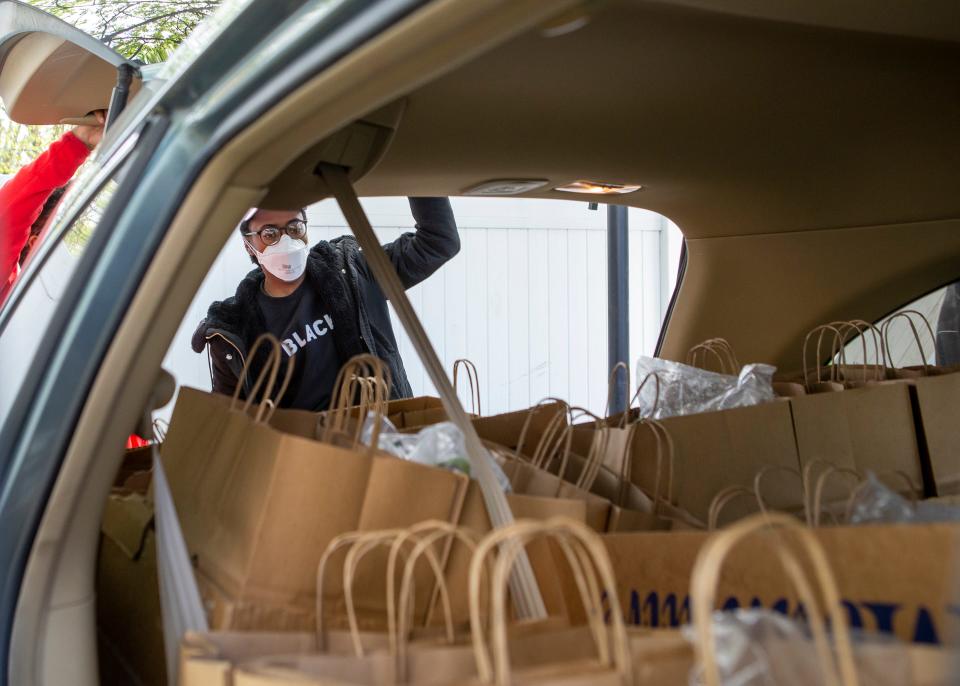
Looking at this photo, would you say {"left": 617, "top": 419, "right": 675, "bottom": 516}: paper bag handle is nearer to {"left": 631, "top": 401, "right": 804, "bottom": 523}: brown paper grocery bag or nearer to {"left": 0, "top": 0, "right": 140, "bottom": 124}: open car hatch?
{"left": 631, "top": 401, "right": 804, "bottom": 523}: brown paper grocery bag

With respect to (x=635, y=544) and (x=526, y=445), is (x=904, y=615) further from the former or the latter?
(x=526, y=445)

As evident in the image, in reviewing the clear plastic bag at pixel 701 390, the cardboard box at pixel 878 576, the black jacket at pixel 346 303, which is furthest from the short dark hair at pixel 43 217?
the cardboard box at pixel 878 576

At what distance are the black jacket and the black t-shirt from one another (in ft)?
0.07

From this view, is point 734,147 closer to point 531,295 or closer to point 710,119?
point 710,119

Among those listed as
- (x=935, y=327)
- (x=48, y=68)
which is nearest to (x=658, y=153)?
(x=935, y=327)

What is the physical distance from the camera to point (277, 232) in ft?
7.18

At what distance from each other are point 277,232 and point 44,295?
1295 millimetres

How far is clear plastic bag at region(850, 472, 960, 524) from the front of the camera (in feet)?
2.97

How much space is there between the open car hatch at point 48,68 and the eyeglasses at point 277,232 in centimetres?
79

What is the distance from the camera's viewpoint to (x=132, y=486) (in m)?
1.14

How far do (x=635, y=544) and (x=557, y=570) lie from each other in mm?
83

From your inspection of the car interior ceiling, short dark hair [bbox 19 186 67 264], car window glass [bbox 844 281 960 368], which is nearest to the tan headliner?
the car interior ceiling

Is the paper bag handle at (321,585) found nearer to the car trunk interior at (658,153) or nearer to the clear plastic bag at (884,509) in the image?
the car trunk interior at (658,153)

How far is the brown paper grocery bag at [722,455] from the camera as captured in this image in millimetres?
1232
